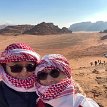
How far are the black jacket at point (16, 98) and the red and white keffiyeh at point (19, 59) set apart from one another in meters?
0.07

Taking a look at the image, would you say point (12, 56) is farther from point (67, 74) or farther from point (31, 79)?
point (67, 74)

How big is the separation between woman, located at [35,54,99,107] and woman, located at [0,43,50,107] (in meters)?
0.25

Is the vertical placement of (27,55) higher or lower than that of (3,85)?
higher

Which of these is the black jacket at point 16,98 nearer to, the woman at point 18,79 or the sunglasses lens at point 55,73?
the woman at point 18,79

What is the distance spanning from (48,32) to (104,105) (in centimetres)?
9200

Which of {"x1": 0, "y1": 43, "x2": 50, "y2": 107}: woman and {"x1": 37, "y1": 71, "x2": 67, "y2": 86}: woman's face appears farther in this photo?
{"x1": 0, "y1": 43, "x2": 50, "y2": 107}: woman

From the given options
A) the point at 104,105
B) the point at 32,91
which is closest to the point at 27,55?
the point at 32,91

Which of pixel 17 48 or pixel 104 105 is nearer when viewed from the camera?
pixel 17 48

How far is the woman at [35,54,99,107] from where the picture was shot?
3.44 metres

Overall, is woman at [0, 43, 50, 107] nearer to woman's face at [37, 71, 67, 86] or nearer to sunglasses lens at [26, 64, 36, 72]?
sunglasses lens at [26, 64, 36, 72]

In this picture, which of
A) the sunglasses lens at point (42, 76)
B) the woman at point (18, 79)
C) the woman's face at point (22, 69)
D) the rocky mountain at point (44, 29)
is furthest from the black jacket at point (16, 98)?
the rocky mountain at point (44, 29)

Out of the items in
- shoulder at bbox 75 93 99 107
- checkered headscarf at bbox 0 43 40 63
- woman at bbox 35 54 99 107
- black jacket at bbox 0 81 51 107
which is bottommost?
black jacket at bbox 0 81 51 107

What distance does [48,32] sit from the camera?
331 feet

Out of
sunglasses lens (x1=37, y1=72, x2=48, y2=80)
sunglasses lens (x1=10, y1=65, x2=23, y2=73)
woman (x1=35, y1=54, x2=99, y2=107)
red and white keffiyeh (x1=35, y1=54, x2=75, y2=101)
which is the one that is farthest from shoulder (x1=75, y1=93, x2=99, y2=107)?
sunglasses lens (x1=10, y1=65, x2=23, y2=73)
